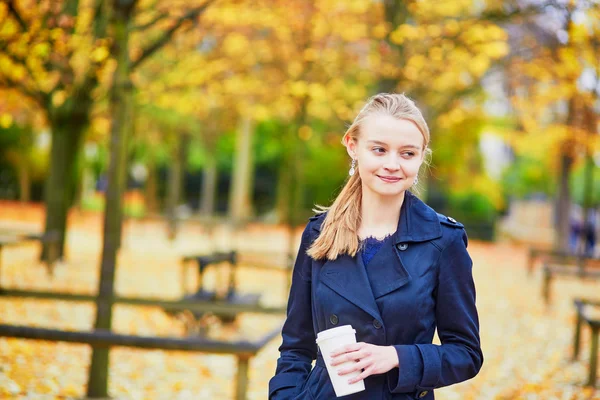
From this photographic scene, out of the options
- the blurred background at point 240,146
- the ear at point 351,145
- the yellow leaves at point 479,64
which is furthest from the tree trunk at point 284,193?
the ear at point 351,145

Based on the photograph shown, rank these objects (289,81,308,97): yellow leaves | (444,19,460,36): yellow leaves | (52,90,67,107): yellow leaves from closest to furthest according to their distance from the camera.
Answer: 1. (444,19,460,36): yellow leaves
2. (52,90,67,107): yellow leaves
3. (289,81,308,97): yellow leaves

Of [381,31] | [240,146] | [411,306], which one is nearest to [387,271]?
[411,306]

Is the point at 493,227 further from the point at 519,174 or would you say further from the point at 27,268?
the point at 27,268

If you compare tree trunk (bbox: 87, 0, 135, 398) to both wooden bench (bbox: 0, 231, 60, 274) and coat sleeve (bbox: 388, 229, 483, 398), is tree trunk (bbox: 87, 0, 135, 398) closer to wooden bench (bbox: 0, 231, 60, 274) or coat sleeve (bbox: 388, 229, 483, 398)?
coat sleeve (bbox: 388, 229, 483, 398)

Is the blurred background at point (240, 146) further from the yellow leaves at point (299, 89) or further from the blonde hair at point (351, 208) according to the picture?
the blonde hair at point (351, 208)

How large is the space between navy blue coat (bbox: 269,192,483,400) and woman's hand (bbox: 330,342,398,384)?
0.05 meters

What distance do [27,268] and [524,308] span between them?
9484 millimetres

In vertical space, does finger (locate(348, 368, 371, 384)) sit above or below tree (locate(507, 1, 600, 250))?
below

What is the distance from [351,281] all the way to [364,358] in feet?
0.81

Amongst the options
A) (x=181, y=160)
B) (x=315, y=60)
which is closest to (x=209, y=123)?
(x=181, y=160)

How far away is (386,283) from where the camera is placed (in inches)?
83.3

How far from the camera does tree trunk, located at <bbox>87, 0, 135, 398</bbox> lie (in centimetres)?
569

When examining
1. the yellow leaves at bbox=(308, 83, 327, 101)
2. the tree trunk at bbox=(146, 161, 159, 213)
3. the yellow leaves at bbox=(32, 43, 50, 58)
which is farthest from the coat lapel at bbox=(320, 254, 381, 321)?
the tree trunk at bbox=(146, 161, 159, 213)

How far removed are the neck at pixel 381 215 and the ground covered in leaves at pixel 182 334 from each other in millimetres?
4357
